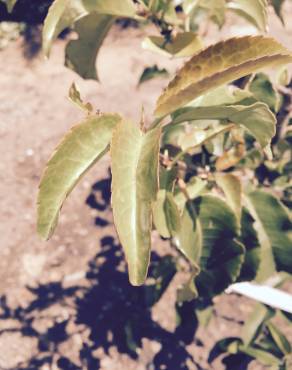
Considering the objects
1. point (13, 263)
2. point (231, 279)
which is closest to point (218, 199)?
point (231, 279)

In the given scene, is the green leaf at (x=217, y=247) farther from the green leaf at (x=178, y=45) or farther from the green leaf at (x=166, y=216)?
the green leaf at (x=178, y=45)

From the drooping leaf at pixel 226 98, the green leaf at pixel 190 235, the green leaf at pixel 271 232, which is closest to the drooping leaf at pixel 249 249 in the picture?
the green leaf at pixel 271 232

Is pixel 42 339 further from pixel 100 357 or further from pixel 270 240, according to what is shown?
pixel 270 240

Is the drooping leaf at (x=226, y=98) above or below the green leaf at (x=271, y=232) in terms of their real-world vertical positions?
above

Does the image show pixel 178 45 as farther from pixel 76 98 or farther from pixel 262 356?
pixel 262 356

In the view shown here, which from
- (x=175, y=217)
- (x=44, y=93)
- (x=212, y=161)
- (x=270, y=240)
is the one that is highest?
(x=175, y=217)

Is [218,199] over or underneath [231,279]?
over
